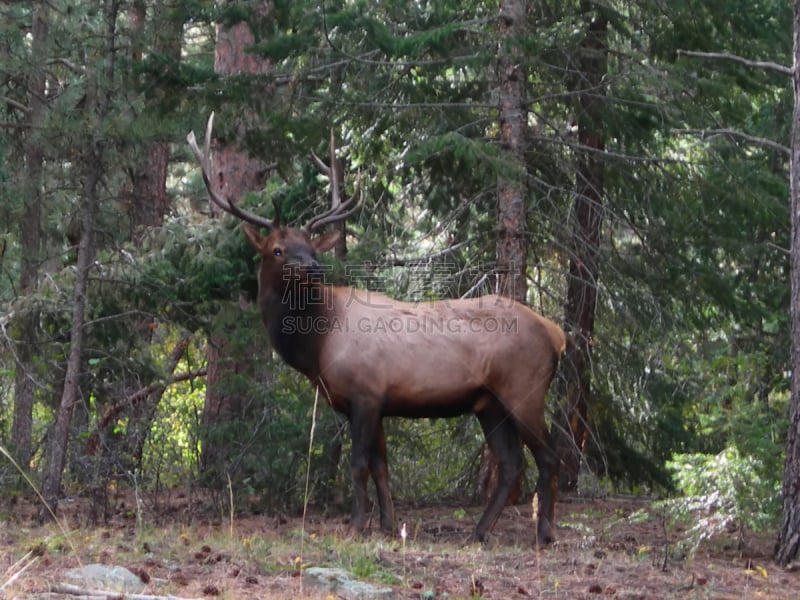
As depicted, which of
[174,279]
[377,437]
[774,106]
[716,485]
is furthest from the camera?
[774,106]

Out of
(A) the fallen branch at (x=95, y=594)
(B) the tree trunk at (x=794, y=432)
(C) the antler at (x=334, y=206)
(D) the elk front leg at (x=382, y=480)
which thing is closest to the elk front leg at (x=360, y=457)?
(D) the elk front leg at (x=382, y=480)

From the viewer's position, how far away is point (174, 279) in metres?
11.0

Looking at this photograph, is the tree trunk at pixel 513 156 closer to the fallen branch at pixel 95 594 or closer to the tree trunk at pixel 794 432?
the tree trunk at pixel 794 432

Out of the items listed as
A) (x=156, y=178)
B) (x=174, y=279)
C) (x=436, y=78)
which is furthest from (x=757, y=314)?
(x=156, y=178)

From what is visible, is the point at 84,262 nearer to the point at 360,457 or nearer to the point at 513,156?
the point at 360,457

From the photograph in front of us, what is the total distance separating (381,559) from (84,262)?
14.6ft

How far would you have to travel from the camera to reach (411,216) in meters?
13.3

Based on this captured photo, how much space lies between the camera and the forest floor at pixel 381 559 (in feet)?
22.1

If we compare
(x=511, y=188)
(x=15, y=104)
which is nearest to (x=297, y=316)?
(x=511, y=188)

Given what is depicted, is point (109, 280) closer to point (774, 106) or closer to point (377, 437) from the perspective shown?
point (377, 437)

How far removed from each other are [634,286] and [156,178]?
804 cm

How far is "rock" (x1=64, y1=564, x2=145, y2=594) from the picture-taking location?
6277 millimetres

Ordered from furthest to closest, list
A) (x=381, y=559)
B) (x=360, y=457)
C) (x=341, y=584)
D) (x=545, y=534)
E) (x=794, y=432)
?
(x=360, y=457) < (x=545, y=534) < (x=794, y=432) < (x=381, y=559) < (x=341, y=584)

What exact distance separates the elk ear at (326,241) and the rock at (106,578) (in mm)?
4422
